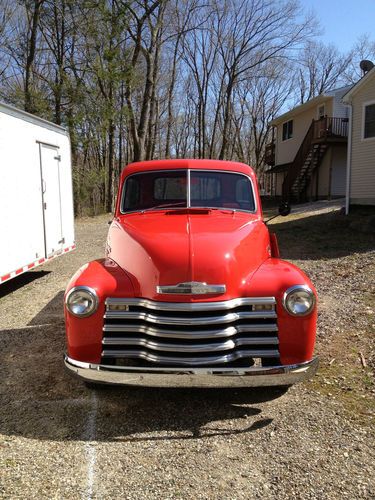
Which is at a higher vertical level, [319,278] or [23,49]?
[23,49]

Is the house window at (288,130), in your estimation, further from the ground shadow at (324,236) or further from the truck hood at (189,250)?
the truck hood at (189,250)

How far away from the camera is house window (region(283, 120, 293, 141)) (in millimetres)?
29247

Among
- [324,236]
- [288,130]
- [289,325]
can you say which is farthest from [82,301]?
[288,130]

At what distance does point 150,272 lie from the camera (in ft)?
11.1

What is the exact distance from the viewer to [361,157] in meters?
15.6

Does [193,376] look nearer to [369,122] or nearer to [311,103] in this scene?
A: [369,122]

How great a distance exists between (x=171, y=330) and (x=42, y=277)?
20.5 ft

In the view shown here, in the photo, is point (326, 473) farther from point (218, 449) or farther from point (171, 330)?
point (171, 330)

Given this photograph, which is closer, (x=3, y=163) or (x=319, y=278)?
(x=3, y=163)

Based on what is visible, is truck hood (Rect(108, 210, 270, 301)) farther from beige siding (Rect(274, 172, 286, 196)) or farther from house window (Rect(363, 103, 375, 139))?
beige siding (Rect(274, 172, 286, 196))

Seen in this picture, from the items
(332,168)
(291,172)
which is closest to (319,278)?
Result: (332,168)

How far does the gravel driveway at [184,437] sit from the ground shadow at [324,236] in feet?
21.1

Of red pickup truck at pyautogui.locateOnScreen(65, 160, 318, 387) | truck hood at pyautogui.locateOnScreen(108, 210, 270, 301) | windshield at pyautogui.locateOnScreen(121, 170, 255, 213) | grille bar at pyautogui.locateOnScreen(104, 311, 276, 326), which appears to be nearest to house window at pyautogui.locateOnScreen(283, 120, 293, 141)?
windshield at pyautogui.locateOnScreen(121, 170, 255, 213)

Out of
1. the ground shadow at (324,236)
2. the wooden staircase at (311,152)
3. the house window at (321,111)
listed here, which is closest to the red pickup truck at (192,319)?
the ground shadow at (324,236)
